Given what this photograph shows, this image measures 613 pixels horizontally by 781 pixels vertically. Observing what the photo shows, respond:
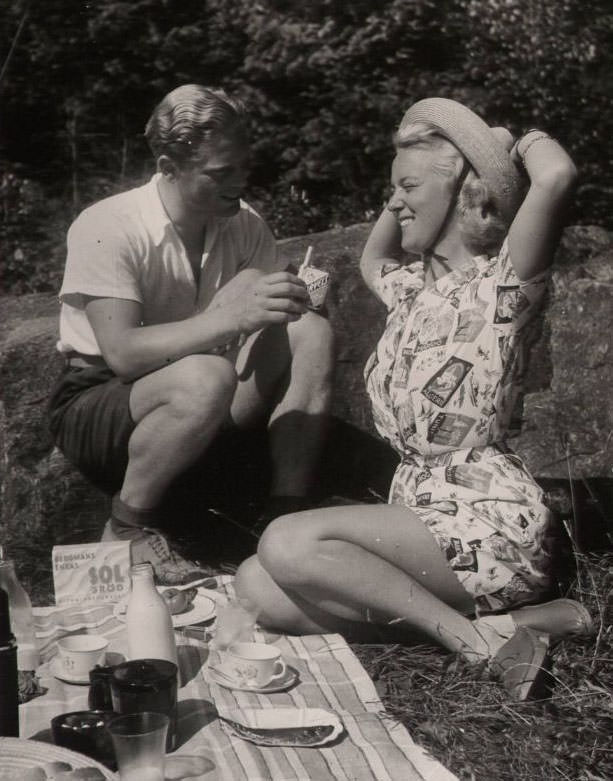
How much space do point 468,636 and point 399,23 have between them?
4.49 meters

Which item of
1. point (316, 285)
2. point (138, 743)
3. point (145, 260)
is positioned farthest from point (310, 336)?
point (138, 743)

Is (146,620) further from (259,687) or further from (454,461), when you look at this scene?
(454,461)

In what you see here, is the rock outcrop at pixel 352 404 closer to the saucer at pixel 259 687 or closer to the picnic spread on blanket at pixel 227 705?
the picnic spread on blanket at pixel 227 705

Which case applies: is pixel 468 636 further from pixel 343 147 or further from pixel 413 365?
pixel 343 147

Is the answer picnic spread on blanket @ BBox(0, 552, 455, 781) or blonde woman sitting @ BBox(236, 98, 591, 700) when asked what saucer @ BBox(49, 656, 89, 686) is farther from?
blonde woman sitting @ BBox(236, 98, 591, 700)

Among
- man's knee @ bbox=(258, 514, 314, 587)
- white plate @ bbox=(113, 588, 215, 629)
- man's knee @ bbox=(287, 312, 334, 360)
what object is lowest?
white plate @ bbox=(113, 588, 215, 629)

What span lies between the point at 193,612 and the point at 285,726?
0.78 meters

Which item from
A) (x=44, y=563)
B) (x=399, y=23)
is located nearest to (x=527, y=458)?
(x=44, y=563)

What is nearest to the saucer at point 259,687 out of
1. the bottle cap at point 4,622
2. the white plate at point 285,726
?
the white plate at point 285,726

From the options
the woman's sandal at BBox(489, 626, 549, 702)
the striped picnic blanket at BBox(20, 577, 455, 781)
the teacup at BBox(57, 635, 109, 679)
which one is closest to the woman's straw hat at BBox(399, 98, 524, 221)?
the woman's sandal at BBox(489, 626, 549, 702)

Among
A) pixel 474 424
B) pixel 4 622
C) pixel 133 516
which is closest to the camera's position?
pixel 4 622

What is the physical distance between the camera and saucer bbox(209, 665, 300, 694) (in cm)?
308

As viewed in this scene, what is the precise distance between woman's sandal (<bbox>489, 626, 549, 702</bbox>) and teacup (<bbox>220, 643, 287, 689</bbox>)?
59cm

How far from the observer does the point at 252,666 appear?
3111mm
